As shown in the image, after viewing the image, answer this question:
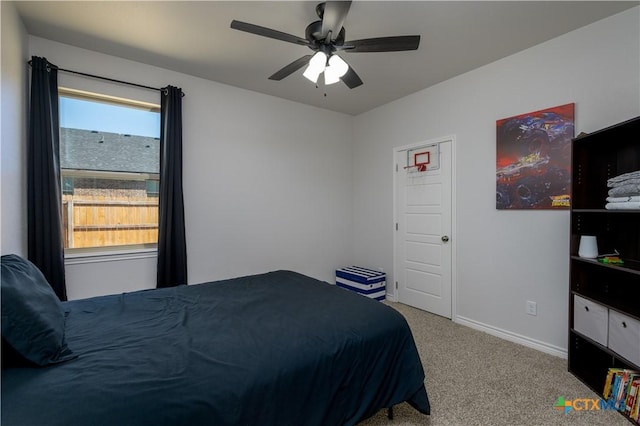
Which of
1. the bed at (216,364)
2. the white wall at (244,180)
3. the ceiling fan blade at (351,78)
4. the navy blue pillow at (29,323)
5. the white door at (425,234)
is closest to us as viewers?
the bed at (216,364)

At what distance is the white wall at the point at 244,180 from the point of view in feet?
9.34

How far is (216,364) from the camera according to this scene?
121 cm

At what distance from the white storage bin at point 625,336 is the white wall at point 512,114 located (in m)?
0.62

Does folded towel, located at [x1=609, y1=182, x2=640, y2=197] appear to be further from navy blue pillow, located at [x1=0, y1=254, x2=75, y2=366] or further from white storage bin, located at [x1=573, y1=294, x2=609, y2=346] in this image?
navy blue pillow, located at [x1=0, y1=254, x2=75, y2=366]

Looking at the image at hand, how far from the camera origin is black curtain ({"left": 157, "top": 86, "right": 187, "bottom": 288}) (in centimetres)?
294

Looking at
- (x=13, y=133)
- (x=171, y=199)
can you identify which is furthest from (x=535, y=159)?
(x=13, y=133)

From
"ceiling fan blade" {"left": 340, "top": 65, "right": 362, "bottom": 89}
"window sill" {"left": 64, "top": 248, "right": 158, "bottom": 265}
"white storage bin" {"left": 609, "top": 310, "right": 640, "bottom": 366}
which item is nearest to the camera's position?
"white storage bin" {"left": 609, "top": 310, "right": 640, "bottom": 366}

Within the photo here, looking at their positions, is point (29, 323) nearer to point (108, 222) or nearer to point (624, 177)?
point (108, 222)

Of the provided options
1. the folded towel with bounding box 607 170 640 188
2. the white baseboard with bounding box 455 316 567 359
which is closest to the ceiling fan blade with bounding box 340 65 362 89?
the folded towel with bounding box 607 170 640 188

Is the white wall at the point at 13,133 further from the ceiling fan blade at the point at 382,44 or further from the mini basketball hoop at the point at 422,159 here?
the mini basketball hoop at the point at 422,159

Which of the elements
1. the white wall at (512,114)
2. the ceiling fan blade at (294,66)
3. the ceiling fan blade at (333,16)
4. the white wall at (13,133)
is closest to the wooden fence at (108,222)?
the white wall at (13,133)

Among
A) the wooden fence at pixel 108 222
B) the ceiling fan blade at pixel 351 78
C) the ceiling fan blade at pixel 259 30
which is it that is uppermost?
the ceiling fan blade at pixel 259 30

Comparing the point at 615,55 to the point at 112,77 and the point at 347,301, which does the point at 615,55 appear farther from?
the point at 112,77

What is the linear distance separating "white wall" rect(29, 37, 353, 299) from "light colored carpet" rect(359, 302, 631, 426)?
202 centimetres
